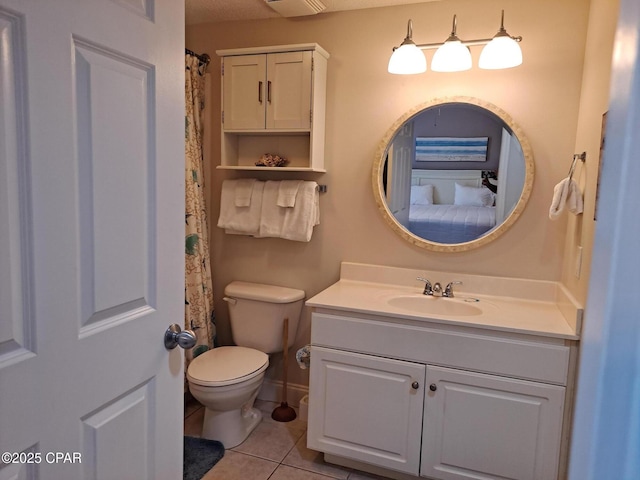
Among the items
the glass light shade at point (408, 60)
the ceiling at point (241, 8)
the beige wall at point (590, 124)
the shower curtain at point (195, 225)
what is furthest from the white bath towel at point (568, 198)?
the shower curtain at point (195, 225)

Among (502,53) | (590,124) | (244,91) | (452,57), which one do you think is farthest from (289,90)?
(590,124)

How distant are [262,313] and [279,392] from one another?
58cm

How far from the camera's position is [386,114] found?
2348mm

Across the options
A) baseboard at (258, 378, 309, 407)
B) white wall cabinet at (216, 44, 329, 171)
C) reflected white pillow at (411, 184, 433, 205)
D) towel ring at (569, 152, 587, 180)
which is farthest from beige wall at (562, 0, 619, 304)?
baseboard at (258, 378, 309, 407)

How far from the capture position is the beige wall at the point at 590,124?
1605 millimetres

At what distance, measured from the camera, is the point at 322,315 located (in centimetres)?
206

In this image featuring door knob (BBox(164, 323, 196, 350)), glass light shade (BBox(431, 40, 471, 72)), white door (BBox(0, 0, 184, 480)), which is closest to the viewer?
white door (BBox(0, 0, 184, 480))

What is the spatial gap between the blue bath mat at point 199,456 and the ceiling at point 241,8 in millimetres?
2307

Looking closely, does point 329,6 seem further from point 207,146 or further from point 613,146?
point 613,146

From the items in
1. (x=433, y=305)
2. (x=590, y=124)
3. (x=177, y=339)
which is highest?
(x=590, y=124)

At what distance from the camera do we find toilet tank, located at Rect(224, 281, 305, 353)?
2502mm

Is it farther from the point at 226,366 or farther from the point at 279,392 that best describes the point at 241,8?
the point at 279,392

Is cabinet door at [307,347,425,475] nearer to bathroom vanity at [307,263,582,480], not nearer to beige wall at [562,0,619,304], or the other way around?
bathroom vanity at [307,263,582,480]

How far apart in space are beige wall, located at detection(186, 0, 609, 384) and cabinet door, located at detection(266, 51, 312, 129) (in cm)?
19
